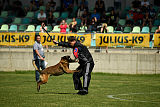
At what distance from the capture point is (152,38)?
20922mm

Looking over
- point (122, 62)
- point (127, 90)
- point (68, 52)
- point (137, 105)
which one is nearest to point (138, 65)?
point (122, 62)

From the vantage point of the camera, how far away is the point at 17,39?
72.4 feet

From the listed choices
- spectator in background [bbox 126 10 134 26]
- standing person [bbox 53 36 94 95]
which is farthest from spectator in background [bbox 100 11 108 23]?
standing person [bbox 53 36 94 95]

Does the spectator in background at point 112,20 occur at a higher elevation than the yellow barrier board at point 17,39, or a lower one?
higher

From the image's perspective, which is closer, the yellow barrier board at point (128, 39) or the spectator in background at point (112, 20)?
the yellow barrier board at point (128, 39)

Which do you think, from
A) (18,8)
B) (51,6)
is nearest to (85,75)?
(51,6)

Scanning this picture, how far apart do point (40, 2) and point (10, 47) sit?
729 centimetres

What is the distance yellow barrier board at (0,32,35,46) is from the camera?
21.9 metres

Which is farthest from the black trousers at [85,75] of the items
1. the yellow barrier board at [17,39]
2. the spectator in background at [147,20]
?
the spectator in background at [147,20]

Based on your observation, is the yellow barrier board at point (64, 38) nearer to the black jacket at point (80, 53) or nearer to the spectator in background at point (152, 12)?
the spectator in background at point (152, 12)

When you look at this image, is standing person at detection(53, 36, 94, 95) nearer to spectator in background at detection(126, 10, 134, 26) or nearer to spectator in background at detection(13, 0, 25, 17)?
spectator in background at detection(126, 10, 134, 26)

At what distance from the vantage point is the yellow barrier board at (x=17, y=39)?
2191cm

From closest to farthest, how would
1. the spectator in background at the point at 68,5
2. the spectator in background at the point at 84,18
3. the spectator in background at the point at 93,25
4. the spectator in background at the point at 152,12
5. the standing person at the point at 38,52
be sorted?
1. the standing person at the point at 38,52
2. the spectator in background at the point at 93,25
3. the spectator in background at the point at 84,18
4. the spectator in background at the point at 152,12
5. the spectator in background at the point at 68,5

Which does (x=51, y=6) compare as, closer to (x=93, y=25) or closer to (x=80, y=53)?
(x=93, y=25)
